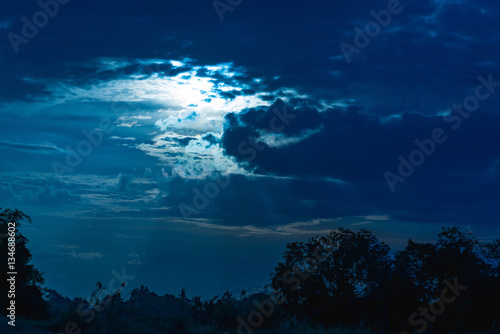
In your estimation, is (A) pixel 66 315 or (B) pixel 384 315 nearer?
(A) pixel 66 315

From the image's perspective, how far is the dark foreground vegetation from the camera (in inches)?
1009

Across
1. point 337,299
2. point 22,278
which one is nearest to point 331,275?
point 337,299

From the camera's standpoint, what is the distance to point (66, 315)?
2352cm

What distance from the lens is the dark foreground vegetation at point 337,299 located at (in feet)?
84.1

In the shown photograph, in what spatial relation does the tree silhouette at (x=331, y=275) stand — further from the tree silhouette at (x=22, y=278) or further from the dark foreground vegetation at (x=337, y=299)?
the tree silhouette at (x=22, y=278)

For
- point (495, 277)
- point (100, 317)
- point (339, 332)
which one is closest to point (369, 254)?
point (495, 277)

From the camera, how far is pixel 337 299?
3359 cm

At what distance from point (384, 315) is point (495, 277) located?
21.8ft

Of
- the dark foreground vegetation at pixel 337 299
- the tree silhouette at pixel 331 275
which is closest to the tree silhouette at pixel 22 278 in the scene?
the dark foreground vegetation at pixel 337 299

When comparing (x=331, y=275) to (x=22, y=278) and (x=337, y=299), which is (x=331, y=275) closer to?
(x=337, y=299)

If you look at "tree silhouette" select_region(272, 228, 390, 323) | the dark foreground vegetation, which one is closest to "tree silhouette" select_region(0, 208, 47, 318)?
the dark foreground vegetation

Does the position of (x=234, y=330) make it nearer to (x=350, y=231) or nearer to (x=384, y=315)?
(x=384, y=315)

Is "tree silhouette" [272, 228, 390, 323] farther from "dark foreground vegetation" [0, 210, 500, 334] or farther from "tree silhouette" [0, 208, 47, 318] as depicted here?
"tree silhouette" [0, 208, 47, 318]

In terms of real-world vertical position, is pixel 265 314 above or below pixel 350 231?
below
